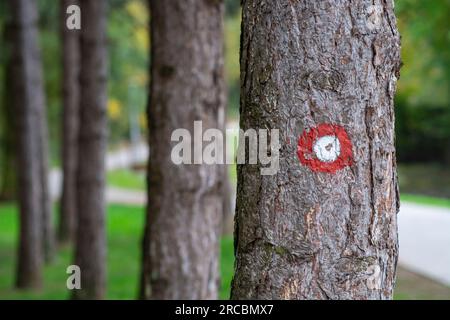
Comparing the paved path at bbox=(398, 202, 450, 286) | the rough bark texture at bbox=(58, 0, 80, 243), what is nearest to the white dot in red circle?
the paved path at bbox=(398, 202, 450, 286)

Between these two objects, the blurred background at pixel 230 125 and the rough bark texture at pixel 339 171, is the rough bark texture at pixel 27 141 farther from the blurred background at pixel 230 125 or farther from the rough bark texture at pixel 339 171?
the rough bark texture at pixel 339 171

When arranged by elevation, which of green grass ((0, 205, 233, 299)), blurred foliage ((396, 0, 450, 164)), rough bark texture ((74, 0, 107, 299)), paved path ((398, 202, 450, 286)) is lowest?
green grass ((0, 205, 233, 299))

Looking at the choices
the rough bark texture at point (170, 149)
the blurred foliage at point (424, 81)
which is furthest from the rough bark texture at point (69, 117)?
the rough bark texture at point (170, 149)

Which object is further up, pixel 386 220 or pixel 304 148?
pixel 304 148

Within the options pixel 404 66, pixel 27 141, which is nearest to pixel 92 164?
pixel 27 141

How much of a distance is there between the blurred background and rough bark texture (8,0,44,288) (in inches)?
19.3

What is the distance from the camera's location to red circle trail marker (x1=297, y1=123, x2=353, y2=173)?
2396mm

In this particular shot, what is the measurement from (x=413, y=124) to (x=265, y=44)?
31145 millimetres

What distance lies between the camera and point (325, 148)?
2398 millimetres

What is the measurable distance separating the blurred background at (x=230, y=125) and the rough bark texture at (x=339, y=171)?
5.25 m

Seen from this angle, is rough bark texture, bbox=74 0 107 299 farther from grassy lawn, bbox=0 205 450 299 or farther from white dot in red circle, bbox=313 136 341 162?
white dot in red circle, bbox=313 136 341 162

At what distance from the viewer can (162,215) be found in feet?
17.6

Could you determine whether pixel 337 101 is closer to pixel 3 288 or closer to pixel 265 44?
pixel 265 44
